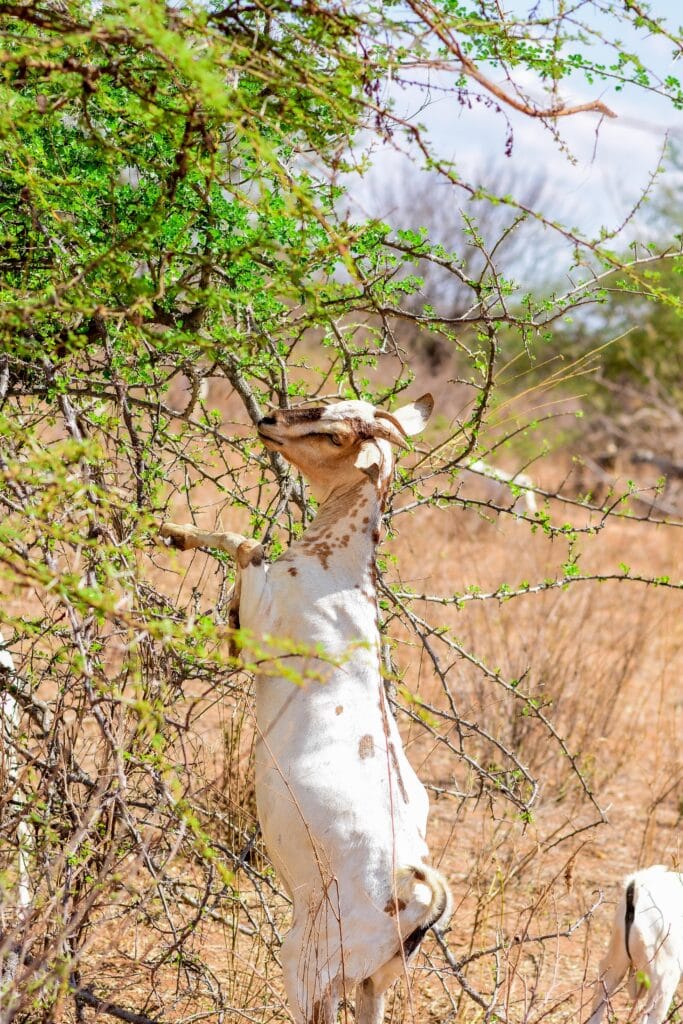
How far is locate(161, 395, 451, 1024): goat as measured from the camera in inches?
117

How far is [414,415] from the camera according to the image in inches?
139

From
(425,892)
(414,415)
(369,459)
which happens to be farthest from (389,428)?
(425,892)

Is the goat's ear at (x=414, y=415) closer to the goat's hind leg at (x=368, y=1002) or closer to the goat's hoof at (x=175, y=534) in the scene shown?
the goat's hoof at (x=175, y=534)

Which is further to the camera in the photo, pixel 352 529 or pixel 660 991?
pixel 660 991

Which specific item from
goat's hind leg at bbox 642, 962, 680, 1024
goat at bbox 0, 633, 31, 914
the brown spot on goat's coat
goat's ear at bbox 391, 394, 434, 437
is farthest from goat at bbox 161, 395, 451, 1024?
goat's hind leg at bbox 642, 962, 680, 1024

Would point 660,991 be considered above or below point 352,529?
below

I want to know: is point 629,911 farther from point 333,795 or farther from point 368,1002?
point 333,795

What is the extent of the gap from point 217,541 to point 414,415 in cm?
70

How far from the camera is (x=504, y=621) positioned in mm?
7980

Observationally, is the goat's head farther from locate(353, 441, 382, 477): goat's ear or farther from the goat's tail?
the goat's tail

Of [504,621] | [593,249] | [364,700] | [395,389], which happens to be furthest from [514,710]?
[593,249]

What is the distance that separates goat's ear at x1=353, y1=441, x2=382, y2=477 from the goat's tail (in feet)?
3.41

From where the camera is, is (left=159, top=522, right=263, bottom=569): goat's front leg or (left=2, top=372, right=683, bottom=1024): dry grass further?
(left=2, top=372, right=683, bottom=1024): dry grass

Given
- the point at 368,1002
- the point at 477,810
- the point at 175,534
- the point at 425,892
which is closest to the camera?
the point at 425,892
